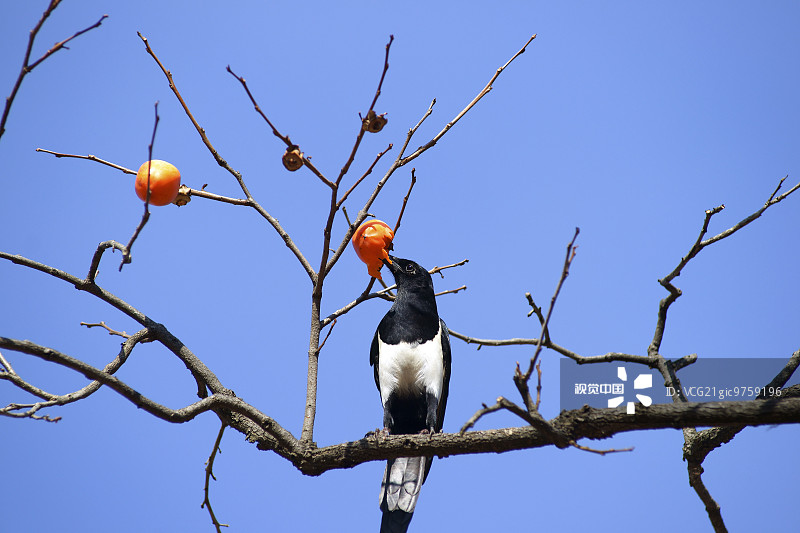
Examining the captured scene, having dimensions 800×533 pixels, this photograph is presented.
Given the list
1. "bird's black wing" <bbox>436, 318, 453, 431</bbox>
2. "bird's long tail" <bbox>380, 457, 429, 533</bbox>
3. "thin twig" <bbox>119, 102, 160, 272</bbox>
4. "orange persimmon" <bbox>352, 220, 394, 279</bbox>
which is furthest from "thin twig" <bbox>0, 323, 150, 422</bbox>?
"bird's black wing" <bbox>436, 318, 453, 431</bbox>

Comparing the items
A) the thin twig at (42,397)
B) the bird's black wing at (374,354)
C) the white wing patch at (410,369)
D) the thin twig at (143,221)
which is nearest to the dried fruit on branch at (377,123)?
the thin twig at (143,221)

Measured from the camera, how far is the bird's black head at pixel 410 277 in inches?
186

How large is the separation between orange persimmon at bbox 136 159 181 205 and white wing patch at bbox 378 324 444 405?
199 cm

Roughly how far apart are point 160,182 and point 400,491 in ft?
7.72

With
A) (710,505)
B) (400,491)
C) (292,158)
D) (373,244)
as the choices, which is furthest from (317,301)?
(710,505)

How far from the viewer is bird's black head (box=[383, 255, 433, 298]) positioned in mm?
4734

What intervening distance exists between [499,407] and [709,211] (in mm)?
1530

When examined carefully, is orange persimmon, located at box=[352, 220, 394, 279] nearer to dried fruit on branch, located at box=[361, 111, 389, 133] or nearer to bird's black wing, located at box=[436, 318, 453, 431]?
dried fruit on branch, located at box=[361, 111, 389, 133]

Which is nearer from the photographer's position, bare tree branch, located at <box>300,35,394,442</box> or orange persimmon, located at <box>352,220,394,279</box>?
bare tree branch, located at <box>300,35,394,442</box>

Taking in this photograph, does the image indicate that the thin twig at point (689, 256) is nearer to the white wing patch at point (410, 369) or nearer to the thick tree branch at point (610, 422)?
the thick tree branch at point (610, 422)

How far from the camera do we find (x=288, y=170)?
2727mm

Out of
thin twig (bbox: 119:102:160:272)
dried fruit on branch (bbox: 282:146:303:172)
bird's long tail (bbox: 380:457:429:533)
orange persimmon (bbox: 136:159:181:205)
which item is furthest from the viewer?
bird's long tail (bbox: 380:457:429:533)

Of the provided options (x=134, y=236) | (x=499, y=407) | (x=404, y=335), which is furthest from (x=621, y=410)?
(x=404, y=335)

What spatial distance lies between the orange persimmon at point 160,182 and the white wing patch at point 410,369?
78.2 inches
